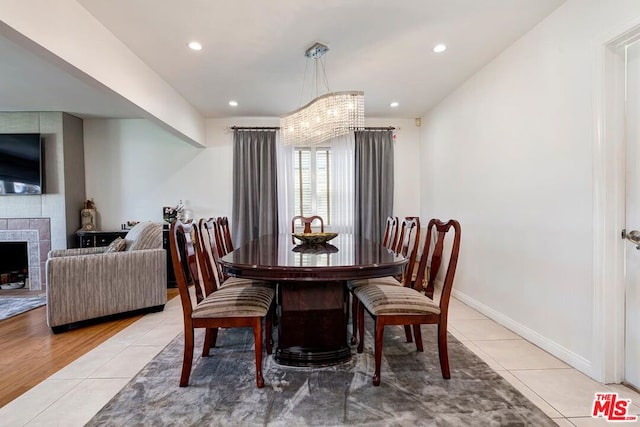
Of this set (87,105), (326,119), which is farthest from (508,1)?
(87,105)

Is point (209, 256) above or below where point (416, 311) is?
above

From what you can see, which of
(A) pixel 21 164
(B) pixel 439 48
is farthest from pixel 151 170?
(B) pixel 439 48

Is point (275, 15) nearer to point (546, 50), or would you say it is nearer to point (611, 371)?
point (546, 50)

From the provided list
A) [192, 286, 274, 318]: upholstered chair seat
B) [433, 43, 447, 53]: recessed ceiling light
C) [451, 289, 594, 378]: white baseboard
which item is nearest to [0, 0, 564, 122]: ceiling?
[433, 43, 447, 53]: recessed ceiling light

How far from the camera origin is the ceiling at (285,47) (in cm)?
225

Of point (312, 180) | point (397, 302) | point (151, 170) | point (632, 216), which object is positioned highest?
point (151, 170)

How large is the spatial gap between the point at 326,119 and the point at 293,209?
7.42 feet

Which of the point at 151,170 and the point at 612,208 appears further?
the point at 151,170

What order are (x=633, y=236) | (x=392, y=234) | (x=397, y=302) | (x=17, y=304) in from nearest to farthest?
(x=633, y=236) < (x=397, y=302) < (x=392, y=234) < (x=17, y=304)

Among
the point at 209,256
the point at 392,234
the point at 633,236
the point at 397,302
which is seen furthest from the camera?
the point at 392,234

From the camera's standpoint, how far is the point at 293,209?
4.91m

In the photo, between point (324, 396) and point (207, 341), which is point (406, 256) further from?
point (207, 341)

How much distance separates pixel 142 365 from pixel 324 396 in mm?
1303

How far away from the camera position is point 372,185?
481 centimetres
